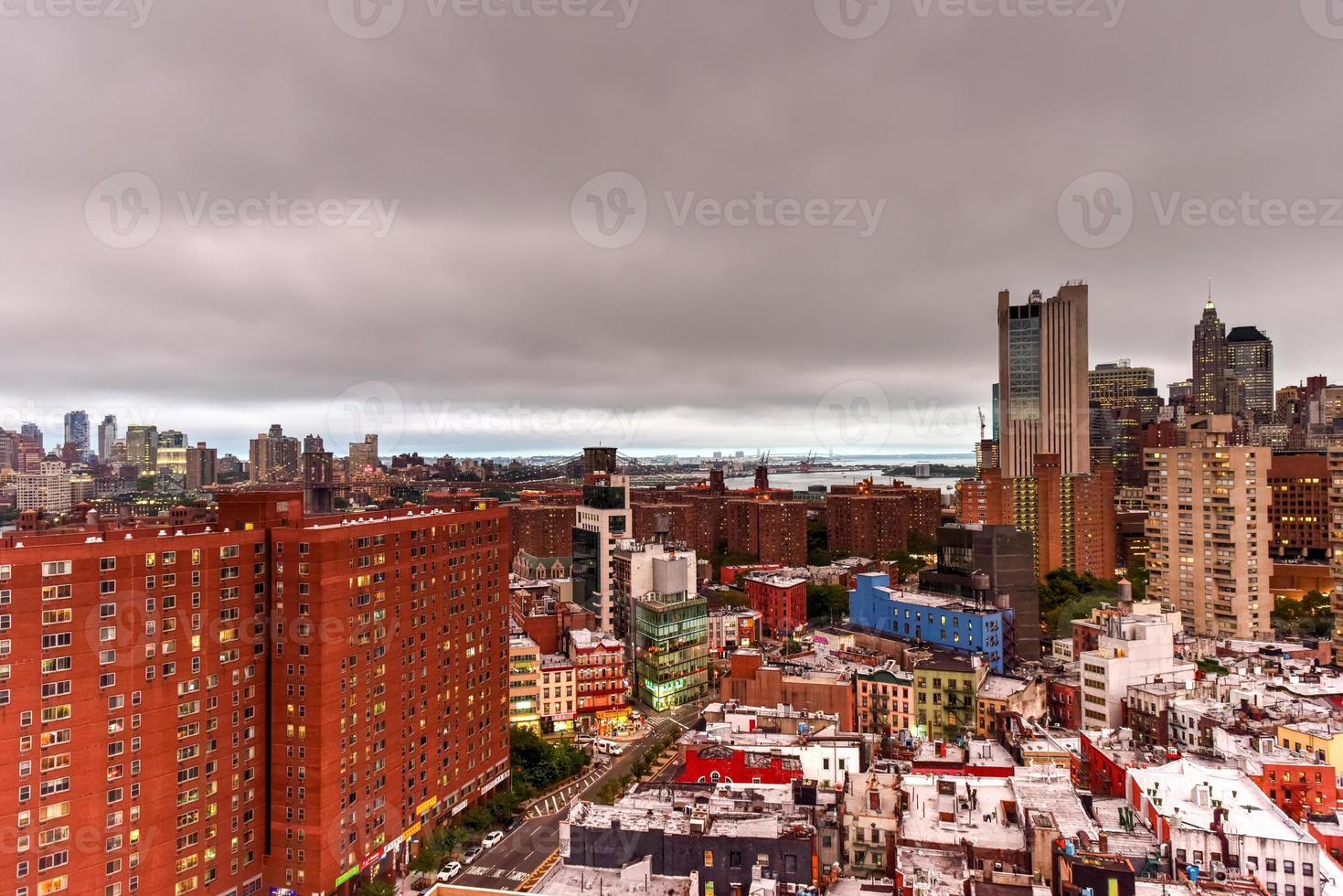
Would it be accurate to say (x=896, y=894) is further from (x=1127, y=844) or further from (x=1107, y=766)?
(x=1107, y=766)

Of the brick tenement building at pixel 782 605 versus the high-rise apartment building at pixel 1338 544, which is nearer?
the high-rise apartment building at pixel 1338 544

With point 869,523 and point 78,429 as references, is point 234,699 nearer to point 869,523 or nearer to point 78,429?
point 869,523

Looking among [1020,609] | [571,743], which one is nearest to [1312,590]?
[1020,609]

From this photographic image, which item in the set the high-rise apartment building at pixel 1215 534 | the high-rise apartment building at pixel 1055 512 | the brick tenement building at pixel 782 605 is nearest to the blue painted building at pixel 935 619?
the brick tenement building at pixel 782 605

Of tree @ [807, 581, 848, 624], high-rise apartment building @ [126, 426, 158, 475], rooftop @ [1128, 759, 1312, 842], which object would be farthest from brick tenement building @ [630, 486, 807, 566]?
rooftop @ [1128, 759, 1312, 842]

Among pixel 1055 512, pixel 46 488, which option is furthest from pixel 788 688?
pixel 46 488

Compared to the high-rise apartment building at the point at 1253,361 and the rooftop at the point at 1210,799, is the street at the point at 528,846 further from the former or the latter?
the high-rise apartment building at the point at 1253,361

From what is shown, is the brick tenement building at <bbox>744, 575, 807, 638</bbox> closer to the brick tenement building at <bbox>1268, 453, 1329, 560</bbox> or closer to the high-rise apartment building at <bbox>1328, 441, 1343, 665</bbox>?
the high-rise apartment building at <bbox>1328, 441, 1343, 665</bbox>
